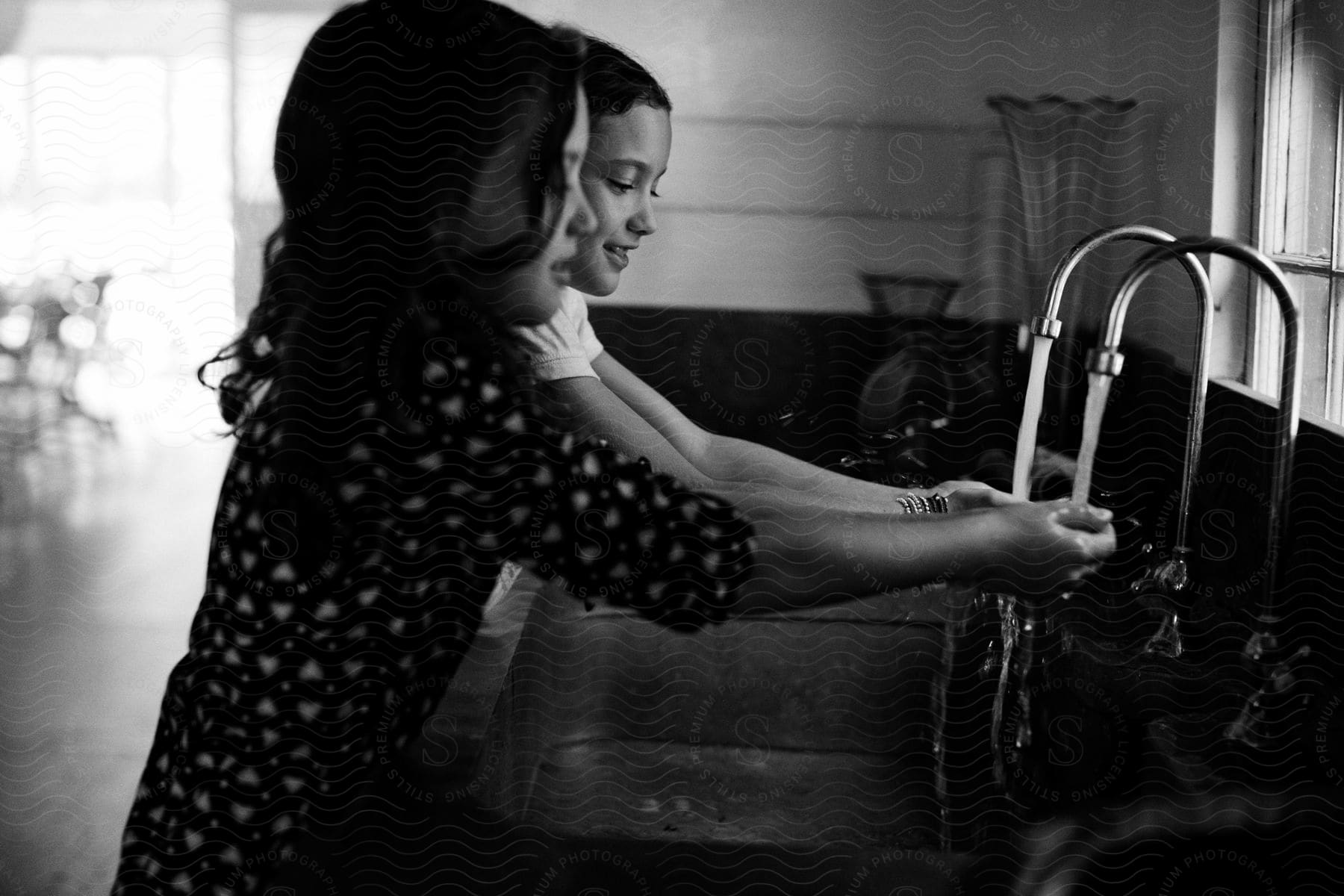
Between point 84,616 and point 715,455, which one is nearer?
point 715,455

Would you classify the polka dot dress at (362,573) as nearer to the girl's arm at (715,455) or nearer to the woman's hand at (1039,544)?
the girl's arm at (715,455)

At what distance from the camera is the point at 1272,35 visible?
28.0 inches

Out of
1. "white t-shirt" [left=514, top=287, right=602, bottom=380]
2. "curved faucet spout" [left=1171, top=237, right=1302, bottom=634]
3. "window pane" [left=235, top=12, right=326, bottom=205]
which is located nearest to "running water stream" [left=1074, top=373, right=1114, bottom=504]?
"curved faucet spout" [left=1171, top=237, right=1302, bottom=634]

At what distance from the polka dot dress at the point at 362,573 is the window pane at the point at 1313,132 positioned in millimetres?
397

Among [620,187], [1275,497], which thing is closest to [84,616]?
[620,187]

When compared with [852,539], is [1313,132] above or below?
above

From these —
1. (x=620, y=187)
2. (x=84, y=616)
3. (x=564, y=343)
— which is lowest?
(x=84, y=616)

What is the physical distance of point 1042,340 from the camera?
0.73 m

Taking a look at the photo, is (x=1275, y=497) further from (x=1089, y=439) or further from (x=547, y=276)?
(x=547, y=276)

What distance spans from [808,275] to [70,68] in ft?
1.83

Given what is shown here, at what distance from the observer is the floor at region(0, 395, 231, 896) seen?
0.85 meters

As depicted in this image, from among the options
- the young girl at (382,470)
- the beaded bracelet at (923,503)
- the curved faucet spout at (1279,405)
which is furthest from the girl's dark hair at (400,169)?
the curved faucet spout at (1279,405)

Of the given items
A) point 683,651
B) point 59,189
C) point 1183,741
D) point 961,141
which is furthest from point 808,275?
point 59,189

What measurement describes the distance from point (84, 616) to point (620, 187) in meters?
0.54
